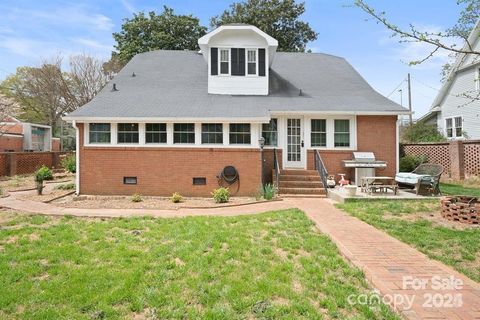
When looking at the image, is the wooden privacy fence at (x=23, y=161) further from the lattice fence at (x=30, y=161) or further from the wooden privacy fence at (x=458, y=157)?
the wooden privacy fence at (x=458, y=157)

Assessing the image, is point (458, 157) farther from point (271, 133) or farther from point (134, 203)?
point (134, 203)

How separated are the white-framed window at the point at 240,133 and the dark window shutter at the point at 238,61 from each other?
3386 mm

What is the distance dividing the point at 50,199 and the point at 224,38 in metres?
9.60

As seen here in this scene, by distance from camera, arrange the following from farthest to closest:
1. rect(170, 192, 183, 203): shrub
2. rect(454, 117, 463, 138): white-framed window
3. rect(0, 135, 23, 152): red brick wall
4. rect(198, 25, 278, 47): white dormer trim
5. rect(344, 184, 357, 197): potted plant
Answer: rect(0, 135, 23, 152): red brick wall → rect(454, 117, 463, 138): white-framed window → rect(198, 25, 278, 47): white dormer trim → rect(170, 192, 183, 203): shrub → rect(344, 184, 357, 197): potted plant

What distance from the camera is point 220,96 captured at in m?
14.0

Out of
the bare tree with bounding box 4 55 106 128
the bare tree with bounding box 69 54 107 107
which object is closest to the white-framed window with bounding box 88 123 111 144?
the bare tree with bounding box 69 54 107 107

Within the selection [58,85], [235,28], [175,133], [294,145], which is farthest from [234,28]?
[58,85]

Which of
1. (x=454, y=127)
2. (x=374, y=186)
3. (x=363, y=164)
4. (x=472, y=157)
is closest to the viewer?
(x=374, y=186)

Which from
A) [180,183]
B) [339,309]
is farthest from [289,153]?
[339,309]

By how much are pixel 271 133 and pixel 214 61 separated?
4301mm

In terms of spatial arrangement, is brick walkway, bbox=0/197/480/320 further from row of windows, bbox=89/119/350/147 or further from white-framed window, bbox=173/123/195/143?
white-framed window, bbox=173/123/195/143

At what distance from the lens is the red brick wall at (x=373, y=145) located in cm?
1326

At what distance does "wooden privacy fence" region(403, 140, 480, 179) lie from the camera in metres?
14.9

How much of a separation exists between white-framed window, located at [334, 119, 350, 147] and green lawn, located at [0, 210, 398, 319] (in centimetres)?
731
